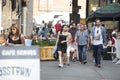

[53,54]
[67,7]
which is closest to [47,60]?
[53,54]

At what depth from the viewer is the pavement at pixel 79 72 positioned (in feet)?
54.1

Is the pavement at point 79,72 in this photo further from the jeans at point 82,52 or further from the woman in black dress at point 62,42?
the woman in black dress at point 62,42

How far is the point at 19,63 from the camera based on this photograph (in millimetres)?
11391

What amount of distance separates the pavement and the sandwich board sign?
4710mm

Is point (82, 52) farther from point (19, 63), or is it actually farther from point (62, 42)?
point (19, 63)

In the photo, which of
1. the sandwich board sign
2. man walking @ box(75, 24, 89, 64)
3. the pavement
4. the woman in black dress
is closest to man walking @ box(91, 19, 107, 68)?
the pavement

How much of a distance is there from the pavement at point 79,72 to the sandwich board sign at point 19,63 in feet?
15.5

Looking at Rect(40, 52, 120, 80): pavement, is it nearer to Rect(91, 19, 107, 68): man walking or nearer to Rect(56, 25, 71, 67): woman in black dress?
Rect(91, 19, 107, 68): man walking

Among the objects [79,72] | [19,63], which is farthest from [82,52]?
[19,63]

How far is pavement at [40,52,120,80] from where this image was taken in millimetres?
16500

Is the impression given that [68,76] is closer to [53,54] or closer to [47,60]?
[53,54]

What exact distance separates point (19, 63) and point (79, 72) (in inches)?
274

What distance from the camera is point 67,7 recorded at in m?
64.5

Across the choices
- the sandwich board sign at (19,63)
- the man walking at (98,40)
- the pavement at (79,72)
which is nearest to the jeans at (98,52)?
the man walking at (98,40)
